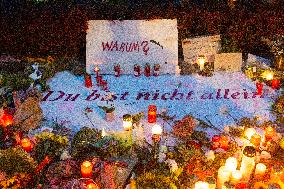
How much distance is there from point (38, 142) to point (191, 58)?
377cm

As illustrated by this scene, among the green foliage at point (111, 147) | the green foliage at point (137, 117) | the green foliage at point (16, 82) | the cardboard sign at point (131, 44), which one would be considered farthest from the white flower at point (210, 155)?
the green foliage at point (16, 82)

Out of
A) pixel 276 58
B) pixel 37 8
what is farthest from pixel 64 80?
pixel 276 58

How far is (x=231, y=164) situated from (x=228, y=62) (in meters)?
3.31

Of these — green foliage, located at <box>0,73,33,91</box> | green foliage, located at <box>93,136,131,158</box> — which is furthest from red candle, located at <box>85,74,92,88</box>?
green foliage, located at <box>93,136,131,158</box>

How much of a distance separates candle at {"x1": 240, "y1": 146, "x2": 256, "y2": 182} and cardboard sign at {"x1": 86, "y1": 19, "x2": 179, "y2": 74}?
3.24m

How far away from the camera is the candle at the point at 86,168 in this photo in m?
5.43

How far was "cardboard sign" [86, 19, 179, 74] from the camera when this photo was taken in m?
8.10

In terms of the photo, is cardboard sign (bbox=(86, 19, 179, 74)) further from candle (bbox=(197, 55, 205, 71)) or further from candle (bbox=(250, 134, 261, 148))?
candle (bbox=(250, 134, 261, 148))

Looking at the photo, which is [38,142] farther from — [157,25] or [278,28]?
[278,28]

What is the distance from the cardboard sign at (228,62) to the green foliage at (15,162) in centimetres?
442

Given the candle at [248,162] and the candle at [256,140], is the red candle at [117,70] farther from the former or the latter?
the candle at [248,162]

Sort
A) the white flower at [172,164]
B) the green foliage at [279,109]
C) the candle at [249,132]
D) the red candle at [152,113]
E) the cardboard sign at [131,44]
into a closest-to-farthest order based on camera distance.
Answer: the white flower at [172,164] < the candle at [249,132] < the red candle at [152,113] < the green foliage at [279,109] < the cardboard sign at [131,44]

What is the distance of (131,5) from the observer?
8.48 m

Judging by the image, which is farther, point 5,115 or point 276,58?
point 276,58
